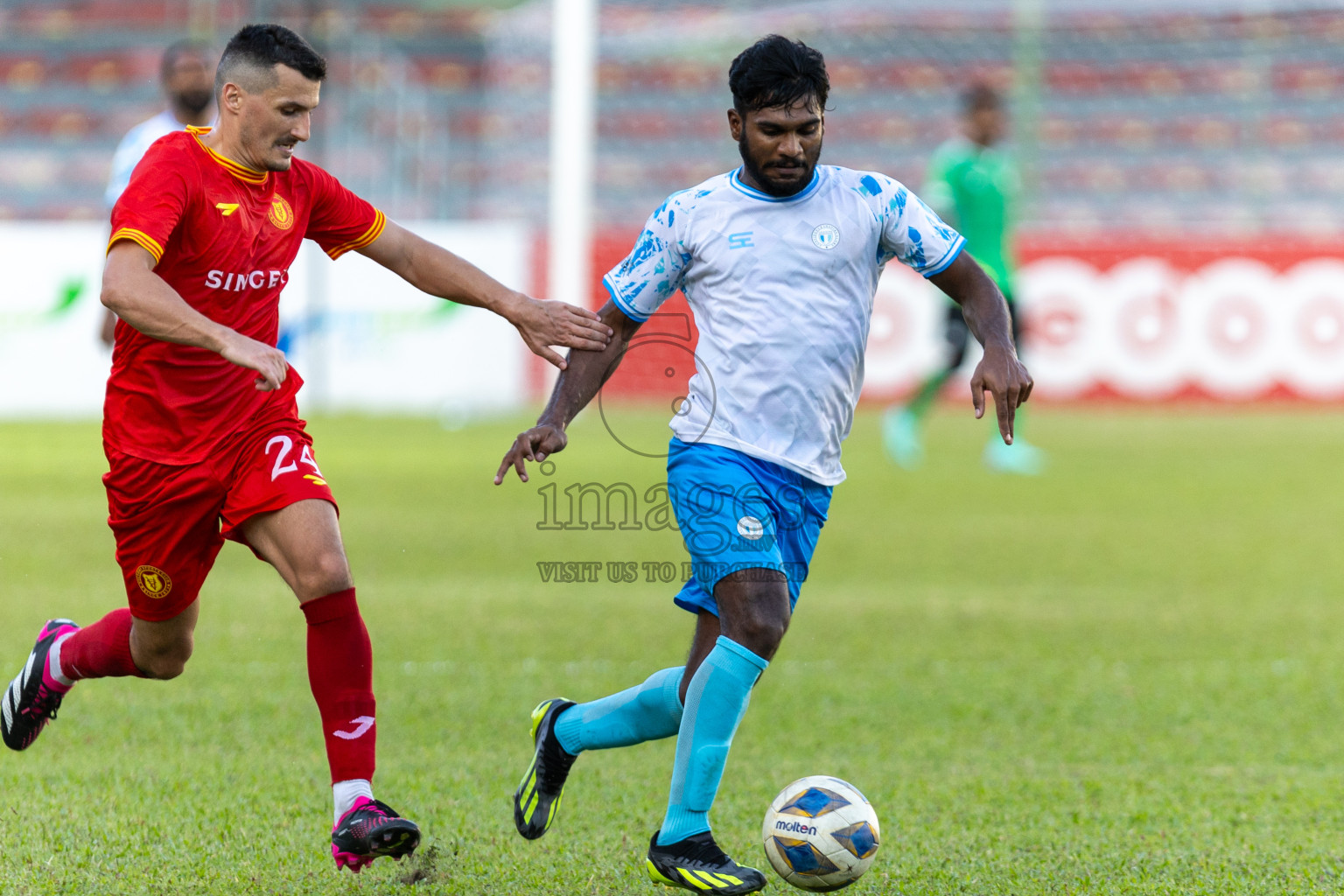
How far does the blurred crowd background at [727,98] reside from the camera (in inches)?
879

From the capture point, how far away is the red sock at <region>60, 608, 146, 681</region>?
14.6ft

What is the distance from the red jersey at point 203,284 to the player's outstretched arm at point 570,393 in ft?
2.15

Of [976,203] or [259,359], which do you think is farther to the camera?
[976,203]

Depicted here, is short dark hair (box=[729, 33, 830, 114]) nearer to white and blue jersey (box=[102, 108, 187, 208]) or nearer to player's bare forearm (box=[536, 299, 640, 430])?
player's bare forearm (box=[536, 299, 640, 430])

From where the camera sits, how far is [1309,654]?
6.46 m

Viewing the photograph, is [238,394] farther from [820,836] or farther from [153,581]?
[820,836]

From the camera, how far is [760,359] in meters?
3.86

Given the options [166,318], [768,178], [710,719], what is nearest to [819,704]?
[710,719]

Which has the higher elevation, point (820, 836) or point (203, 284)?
point (203, 284)

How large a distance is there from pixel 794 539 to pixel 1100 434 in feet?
42.1

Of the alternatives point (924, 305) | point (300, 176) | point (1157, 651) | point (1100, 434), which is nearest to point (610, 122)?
point (924, 305)

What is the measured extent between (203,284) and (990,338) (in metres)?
1.95

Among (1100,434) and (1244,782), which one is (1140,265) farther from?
(1244,782)

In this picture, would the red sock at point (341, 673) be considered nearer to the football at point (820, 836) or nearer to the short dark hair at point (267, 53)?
the football at point (820, 836)
